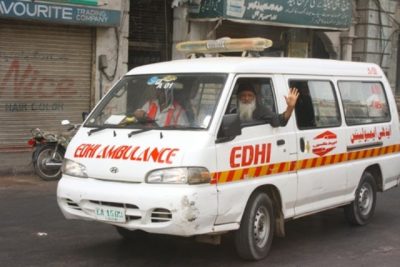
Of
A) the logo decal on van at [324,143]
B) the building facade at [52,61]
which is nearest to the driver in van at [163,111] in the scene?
the logo decal on van at [324,143]

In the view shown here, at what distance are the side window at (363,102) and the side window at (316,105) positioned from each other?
24cm

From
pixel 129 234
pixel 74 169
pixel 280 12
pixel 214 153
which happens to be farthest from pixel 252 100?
pixel 280 12

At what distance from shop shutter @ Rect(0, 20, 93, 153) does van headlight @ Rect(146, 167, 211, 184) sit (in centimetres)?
885

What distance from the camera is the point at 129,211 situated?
5582 mm

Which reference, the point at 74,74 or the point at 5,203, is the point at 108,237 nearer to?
the point at 5,203

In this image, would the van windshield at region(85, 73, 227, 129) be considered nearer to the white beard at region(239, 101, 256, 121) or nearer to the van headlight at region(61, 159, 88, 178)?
the white beard at region(239, 101, 256, 121)

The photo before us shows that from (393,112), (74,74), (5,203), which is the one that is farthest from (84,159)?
(74,74)

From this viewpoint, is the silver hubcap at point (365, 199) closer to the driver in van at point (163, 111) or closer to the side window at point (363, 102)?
the side window at point (363, 102)

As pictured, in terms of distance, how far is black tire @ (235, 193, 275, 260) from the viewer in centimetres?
599

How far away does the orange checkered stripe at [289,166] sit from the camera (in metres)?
5.78

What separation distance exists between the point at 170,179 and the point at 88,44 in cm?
999

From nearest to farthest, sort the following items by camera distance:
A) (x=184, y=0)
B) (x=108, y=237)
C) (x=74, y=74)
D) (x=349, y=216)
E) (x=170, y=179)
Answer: (x=170, y=179) < (x=108, y=237) < (x=349, y=216) < (x=74, y=74) < (x=184, y=0)

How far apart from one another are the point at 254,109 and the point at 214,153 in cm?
89

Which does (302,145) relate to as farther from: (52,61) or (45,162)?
(52,61)
